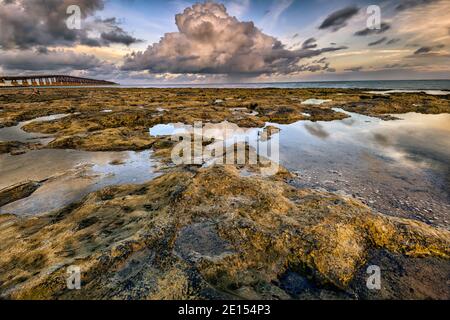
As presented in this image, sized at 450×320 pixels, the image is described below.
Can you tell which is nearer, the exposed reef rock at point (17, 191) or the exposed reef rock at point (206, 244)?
the exposed reef rock at point (206, 244)

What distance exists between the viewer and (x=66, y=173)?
11.4 m

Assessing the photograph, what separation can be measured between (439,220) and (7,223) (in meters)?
12.4

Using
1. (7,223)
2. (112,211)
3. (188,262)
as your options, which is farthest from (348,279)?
(7,223)

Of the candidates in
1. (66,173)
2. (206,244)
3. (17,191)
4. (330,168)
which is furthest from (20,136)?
(330,168)

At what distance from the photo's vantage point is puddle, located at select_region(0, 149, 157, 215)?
8.70 meters

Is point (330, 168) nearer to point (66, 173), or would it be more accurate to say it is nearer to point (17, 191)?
point (66, 173)

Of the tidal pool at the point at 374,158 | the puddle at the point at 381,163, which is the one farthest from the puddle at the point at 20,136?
the puddle at the point at 381,163

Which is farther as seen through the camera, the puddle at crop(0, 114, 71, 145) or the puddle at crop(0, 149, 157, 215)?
the puddle at crop(0, 114, 71, 145)

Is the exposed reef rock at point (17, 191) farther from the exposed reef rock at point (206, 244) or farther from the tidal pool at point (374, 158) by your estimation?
the tidal pool at point (374, 158)

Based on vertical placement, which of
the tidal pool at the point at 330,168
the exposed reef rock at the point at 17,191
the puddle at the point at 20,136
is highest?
the puddle at the point at 20,136

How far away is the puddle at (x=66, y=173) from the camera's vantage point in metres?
8.70

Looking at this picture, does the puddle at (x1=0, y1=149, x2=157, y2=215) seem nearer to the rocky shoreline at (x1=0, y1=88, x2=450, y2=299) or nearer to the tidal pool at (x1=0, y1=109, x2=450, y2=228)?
the tidal pool at (x1=0, y1=109, x2=450, y2=228)

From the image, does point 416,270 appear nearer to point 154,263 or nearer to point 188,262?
point 188,262

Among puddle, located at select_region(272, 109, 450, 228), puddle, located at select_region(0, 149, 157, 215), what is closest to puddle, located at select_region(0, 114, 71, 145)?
puddle, located at select_region(0, 149, 157, 215)
